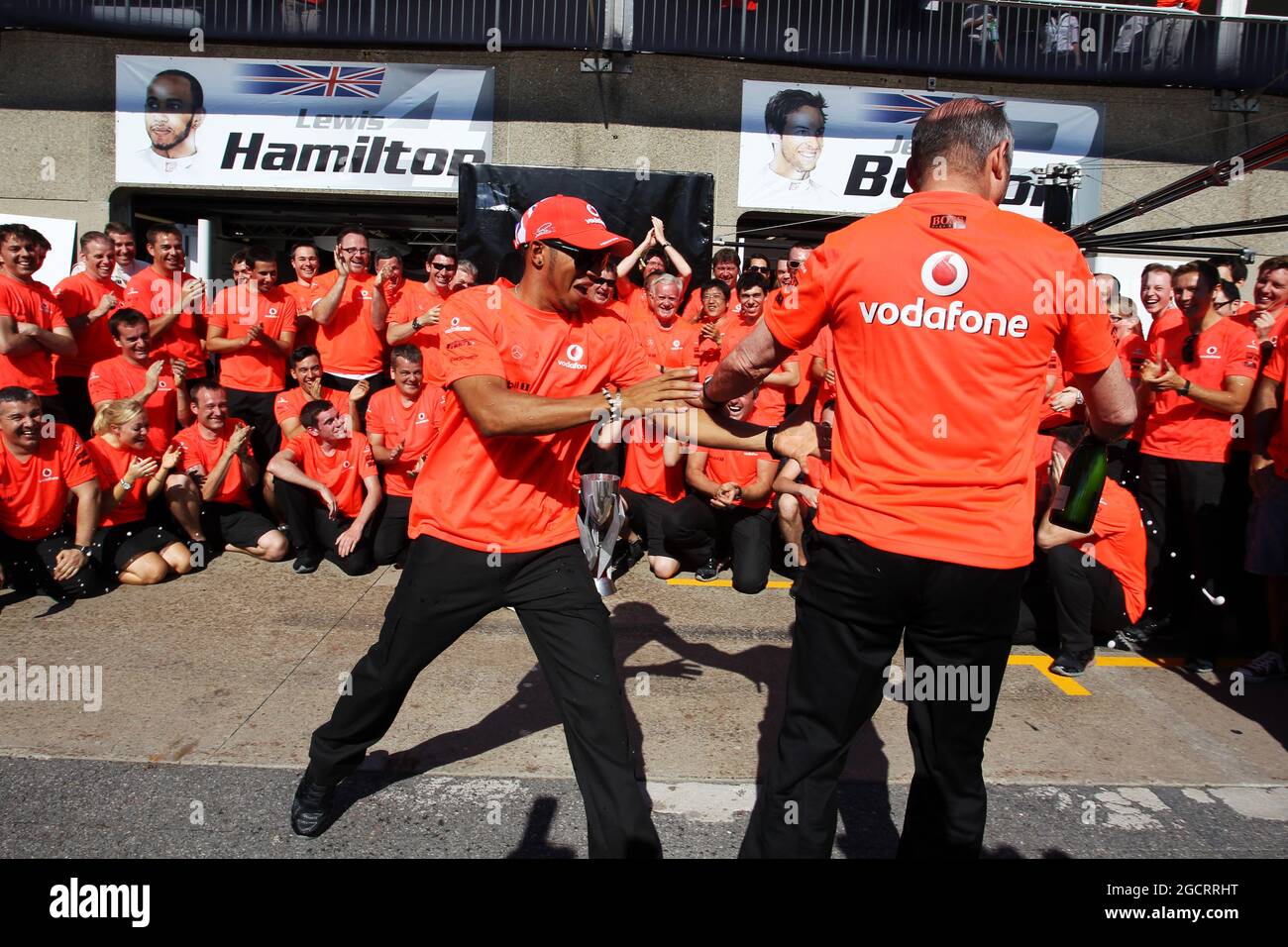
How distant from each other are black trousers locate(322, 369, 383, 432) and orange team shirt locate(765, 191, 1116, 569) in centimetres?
558

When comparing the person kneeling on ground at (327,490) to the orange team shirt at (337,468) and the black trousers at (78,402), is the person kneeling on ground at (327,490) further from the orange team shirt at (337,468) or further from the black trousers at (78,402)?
the black trousers at (78,402)

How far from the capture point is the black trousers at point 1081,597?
16.0 ft

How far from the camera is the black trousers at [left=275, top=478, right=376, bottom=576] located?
250 inches

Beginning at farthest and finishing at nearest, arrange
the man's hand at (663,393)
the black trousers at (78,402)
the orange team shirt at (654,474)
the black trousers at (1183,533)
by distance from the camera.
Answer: the black trousers at (78,402)
the orange team shirt at (654,474)
the black trousers at (1183,533)
the man's hand at (663,393)

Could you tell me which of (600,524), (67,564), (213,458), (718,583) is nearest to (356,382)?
(213,458)

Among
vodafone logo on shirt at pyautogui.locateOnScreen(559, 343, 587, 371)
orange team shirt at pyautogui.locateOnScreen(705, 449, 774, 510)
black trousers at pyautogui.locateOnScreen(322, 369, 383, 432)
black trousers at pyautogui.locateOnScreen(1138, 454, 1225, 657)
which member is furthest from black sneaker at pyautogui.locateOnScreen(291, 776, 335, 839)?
black trousers at pyautogui.locateOnScreen(1138, 454, 1225, 657)

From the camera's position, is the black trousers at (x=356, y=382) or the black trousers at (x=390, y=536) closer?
the black trousers at (x=390, y=536)

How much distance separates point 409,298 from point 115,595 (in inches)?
125

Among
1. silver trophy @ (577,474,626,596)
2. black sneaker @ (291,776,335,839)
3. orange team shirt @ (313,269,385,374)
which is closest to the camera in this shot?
black sneaker @ (291,776,335,839)

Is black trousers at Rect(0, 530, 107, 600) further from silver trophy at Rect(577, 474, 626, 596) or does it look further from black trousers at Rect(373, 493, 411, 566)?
silver trophy at Rect(577, 474, 626, 596)

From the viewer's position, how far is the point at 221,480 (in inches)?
252

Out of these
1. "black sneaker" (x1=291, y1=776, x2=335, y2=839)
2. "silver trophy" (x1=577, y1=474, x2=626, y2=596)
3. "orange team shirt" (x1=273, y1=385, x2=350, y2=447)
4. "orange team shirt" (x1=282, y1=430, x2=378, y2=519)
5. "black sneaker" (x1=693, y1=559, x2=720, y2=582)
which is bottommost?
"black sneaker" (x1=693, y1=559, x2=720, y2=582)

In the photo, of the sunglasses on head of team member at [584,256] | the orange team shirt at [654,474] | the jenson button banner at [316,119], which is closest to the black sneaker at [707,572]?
the orange team shirt at [654,474]

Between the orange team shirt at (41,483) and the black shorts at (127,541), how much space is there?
280mm
